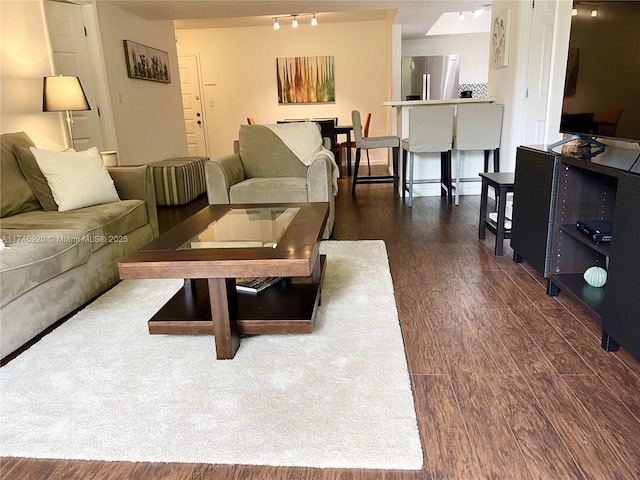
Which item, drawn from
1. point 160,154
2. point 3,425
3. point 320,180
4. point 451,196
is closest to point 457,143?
point 451,196

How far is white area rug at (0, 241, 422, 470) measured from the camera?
1.29 metres

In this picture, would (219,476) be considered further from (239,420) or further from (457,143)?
(457,143)

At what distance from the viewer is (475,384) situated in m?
1.58

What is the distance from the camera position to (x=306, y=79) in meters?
8.14

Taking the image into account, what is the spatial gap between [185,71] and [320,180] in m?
6.27

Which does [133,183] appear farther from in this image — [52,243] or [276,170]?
[276,170]

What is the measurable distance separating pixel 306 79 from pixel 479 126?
14.9ft

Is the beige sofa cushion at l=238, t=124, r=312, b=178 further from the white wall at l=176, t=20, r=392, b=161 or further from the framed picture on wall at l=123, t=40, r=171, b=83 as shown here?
the white wall at l=176, t=20, r=392, b=161

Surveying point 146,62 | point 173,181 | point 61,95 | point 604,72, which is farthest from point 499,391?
point 146,62

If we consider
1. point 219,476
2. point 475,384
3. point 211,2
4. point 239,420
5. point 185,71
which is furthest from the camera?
point 185,71

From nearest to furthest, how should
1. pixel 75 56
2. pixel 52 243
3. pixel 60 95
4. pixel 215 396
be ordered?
pixel 215 396 → pixel 52 243 → pixel 60 95 → pixel 75 56

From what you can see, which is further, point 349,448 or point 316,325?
point 316,325

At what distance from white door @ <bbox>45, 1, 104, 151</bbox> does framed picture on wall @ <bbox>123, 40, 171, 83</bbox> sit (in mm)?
662

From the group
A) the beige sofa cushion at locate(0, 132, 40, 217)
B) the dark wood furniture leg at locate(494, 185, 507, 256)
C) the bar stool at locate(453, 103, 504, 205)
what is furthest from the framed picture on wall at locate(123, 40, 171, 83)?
the dark wood furniture leg at locate(494, 185, 507, 256)
